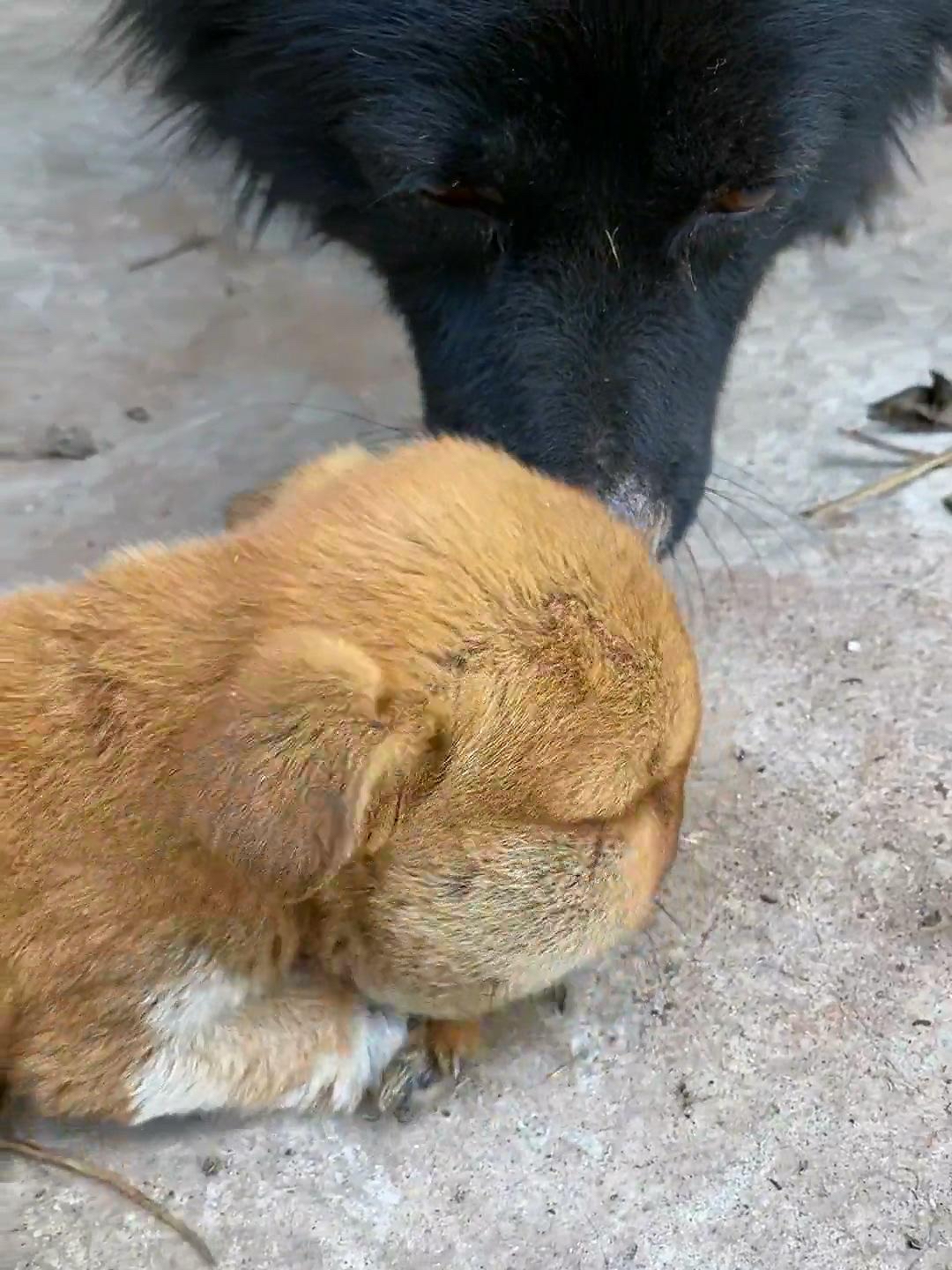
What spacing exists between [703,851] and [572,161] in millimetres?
888

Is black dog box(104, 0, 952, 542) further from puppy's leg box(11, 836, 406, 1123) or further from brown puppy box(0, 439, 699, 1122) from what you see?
puppy's leg box(11, 836, 406, 1123)

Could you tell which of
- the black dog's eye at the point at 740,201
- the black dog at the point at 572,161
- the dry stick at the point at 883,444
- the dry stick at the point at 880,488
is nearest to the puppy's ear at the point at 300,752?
the black dog at the point at 572,161

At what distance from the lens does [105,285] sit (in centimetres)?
286

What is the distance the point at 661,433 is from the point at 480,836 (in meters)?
0.82

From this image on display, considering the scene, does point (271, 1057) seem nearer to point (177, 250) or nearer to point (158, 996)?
point (158, 996)

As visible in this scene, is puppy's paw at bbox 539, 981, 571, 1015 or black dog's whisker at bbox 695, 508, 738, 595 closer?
puppy's paw at bbox 539, 981, 571, 1015

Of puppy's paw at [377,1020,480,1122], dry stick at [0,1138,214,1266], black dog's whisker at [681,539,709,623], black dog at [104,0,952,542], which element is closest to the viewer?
dry stick at [0,1138,214,1266]

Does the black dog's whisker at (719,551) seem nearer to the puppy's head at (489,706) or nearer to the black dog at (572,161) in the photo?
the black dog at (572,161)

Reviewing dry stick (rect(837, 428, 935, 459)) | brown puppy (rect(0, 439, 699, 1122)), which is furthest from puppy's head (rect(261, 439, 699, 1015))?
dry stick (rect(837, 428, 935, 459))

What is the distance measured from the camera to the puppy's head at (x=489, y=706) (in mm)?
1198

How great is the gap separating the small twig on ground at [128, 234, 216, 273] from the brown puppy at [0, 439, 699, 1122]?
1.69m

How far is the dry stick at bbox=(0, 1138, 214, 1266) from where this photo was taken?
135 cm

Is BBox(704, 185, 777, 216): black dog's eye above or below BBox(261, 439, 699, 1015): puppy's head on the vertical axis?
above

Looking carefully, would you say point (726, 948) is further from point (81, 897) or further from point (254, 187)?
point (254, 187)
